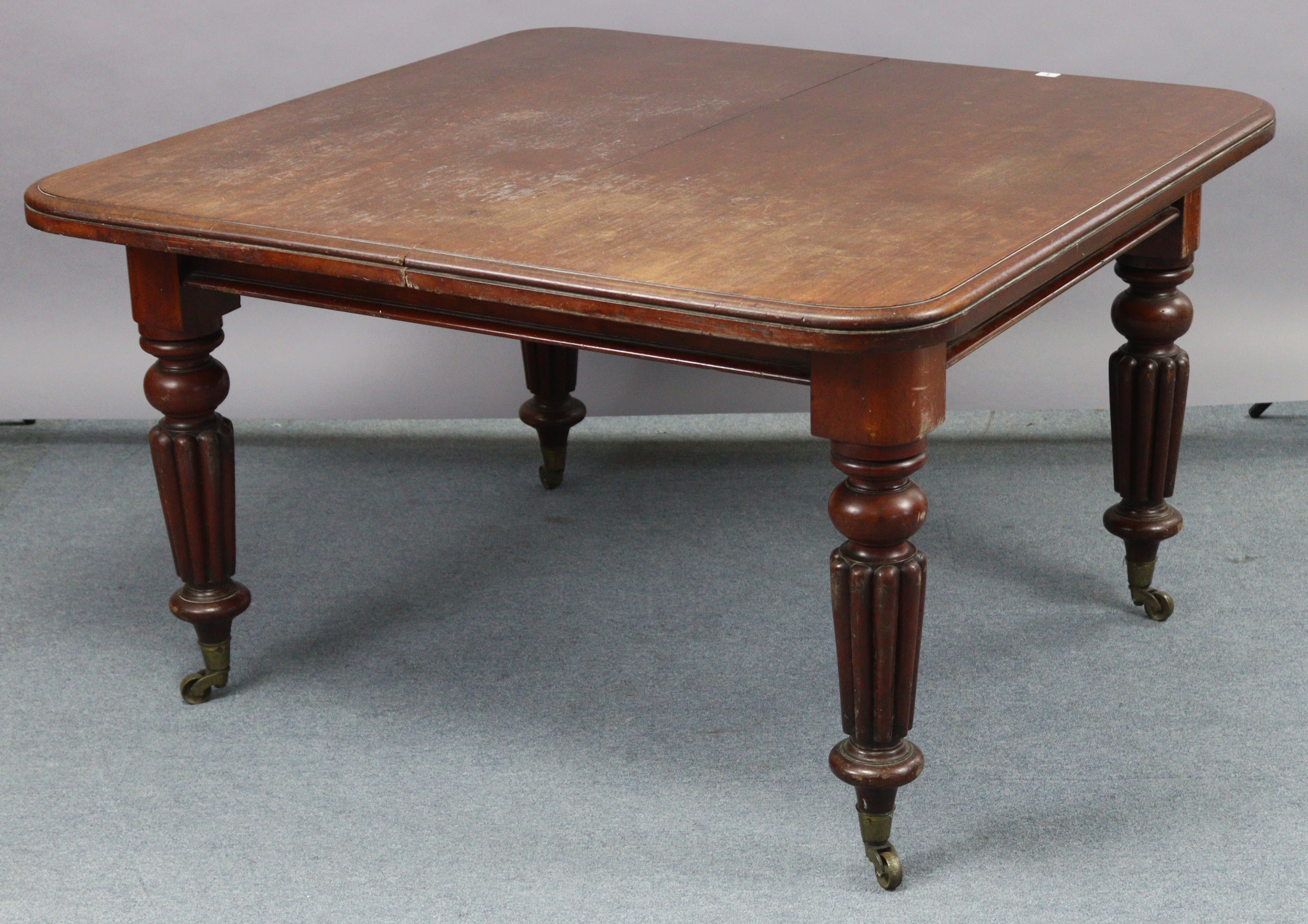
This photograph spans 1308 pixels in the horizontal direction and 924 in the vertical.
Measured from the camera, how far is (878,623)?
1783 millimetres

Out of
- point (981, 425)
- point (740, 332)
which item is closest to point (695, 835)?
point (740, 332)

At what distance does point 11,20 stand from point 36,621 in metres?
1.24

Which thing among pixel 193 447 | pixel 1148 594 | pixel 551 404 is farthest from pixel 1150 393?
pixel 193 447

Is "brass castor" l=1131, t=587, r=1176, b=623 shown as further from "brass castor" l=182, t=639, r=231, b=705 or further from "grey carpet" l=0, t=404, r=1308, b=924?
"brass castor" l=182, t=639, r=231, b=705

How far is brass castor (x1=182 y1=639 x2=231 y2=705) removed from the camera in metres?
2.28

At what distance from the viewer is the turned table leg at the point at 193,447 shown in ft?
6.79

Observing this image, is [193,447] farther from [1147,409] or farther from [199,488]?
[1147,409]

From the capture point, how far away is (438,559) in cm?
270

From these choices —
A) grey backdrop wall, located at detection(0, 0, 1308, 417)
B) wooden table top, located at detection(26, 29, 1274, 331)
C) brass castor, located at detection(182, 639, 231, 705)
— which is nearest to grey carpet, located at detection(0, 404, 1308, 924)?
brass castor, located at detection(182, 639, 231, 705)

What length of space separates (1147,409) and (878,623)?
749 mm

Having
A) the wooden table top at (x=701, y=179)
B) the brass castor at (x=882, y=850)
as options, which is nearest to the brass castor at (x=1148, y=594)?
the wooden table top at (x=701, y=179)

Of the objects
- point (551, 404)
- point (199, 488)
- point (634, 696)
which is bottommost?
point (634, 696)

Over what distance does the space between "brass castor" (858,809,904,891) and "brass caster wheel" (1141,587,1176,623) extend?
717 mm

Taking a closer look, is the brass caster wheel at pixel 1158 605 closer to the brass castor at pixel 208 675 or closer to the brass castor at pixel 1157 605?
the brass castor at pixel 1157 605
